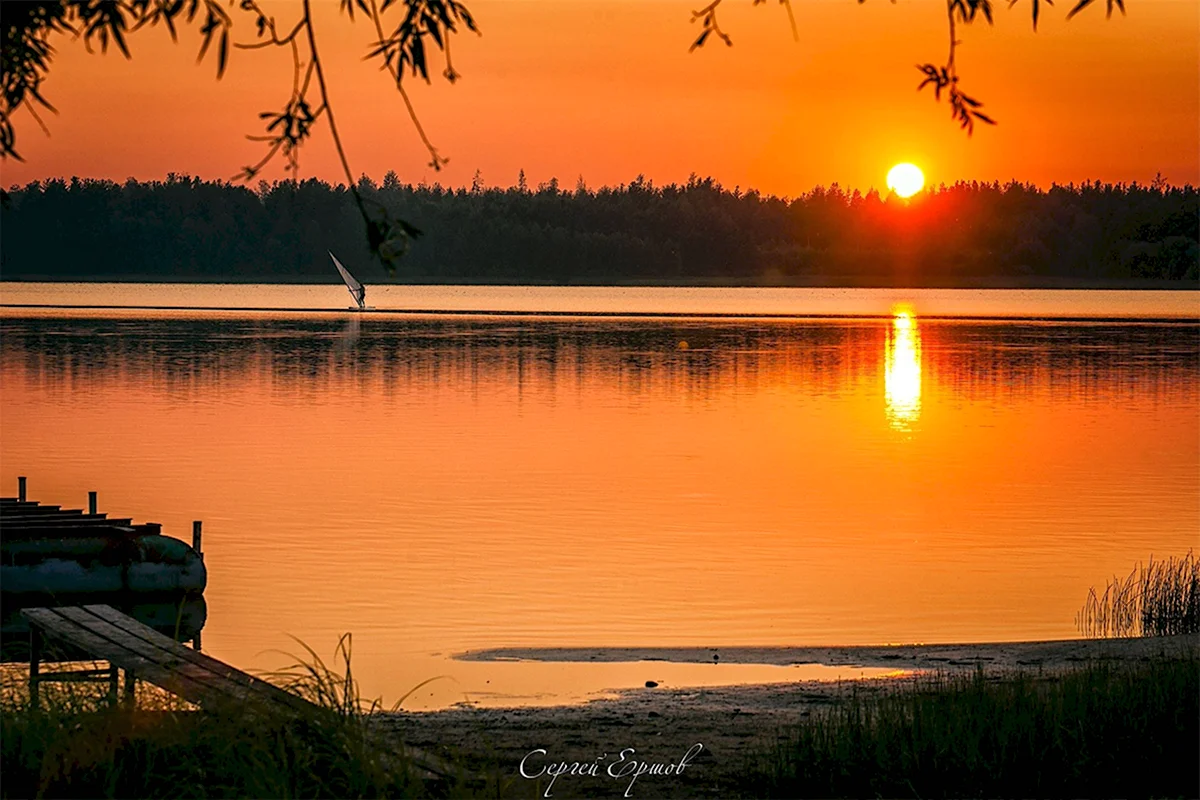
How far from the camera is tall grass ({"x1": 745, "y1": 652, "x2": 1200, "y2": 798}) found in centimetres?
833

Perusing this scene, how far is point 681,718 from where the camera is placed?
10.6 m

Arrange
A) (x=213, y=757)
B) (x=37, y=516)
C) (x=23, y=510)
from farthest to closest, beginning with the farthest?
1. (x=23, y=510)
2. (x=37, y=516)
3. (x=213, y=757)

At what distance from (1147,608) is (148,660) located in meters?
8.87

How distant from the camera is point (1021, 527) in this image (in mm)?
21156

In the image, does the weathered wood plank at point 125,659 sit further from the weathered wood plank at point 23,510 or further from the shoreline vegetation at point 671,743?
the weathered wood plank at point 23,510

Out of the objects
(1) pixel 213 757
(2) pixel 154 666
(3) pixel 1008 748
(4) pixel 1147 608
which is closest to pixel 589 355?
(4) pixel 1147 608

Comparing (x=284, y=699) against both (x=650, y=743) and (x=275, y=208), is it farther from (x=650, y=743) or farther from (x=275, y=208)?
(x=275, y=208)

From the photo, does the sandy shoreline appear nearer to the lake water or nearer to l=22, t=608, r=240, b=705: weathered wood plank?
the lake water

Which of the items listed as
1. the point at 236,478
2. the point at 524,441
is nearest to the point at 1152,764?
Answer: the point at 236,478

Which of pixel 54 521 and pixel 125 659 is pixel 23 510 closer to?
pixel 54 521

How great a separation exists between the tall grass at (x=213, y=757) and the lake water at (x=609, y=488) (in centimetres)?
409

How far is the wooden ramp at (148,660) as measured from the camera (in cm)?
811

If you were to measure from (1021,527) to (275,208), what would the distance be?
16233cm

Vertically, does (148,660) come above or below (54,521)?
above
